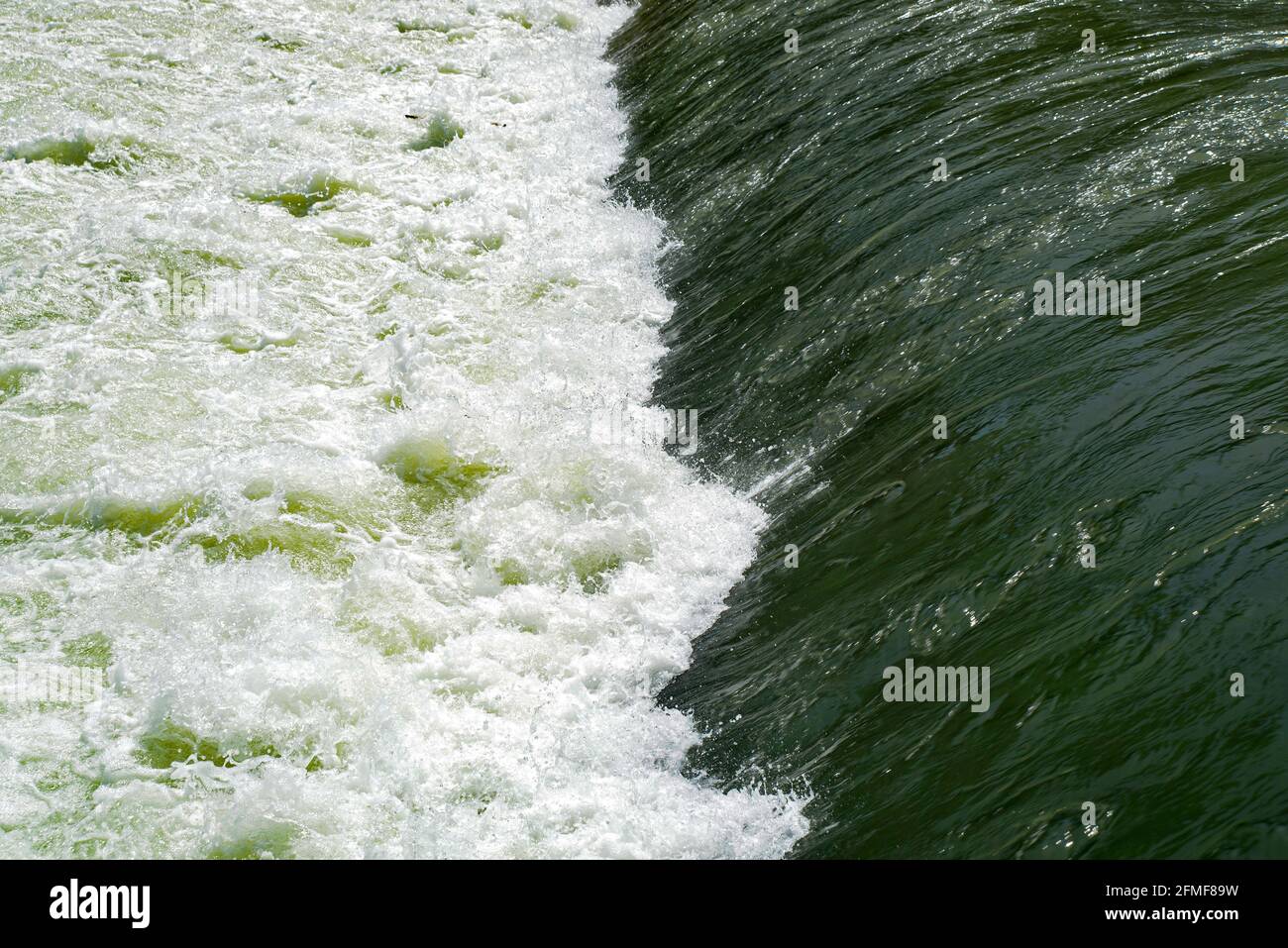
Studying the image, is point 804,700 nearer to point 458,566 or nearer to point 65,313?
point 458,566

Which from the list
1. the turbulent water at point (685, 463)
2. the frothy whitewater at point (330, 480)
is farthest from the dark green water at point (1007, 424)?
the frothy whitewater at point (330, 480)

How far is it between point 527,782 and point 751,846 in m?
1.07

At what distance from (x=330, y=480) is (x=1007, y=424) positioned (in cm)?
383

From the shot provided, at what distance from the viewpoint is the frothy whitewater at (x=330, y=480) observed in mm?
5414

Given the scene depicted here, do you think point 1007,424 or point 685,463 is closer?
point 1007,424

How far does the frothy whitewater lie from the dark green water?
449 mm

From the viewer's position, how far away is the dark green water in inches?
179

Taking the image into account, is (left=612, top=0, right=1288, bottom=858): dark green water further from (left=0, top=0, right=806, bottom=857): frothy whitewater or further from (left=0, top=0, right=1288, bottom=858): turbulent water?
(left=0, top=0, right=806, bottom=857): frothy whitewater

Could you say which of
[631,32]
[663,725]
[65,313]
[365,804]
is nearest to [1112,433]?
[663,725]

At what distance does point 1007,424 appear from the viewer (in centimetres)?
612

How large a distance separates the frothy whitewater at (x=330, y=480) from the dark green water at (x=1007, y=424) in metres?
0.45

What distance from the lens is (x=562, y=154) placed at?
1183 cm

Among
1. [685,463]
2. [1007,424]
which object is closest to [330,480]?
[685,463]

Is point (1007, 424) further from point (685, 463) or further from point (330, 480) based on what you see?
point (330, 480)
